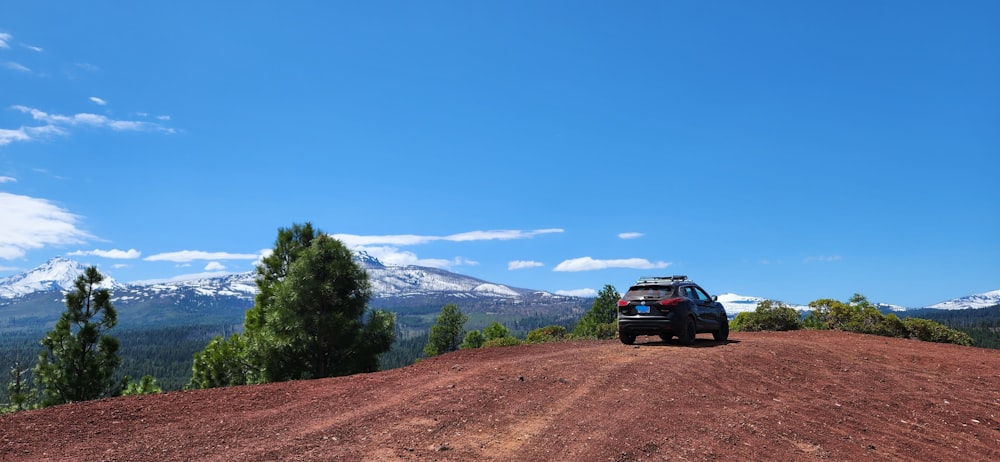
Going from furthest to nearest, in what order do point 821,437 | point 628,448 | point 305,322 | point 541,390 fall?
point 305,322 < point 541,390 < point 821,437 < point 628,448

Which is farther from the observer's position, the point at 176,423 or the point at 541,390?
the point at 541,390

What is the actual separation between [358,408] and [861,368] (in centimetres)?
1198

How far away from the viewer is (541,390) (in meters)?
10.9

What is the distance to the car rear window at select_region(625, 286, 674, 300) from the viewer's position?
17.7 meters

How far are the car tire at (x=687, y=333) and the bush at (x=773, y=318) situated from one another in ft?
37.5

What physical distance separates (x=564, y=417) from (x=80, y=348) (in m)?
32.8

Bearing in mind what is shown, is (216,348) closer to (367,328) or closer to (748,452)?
(367,328)

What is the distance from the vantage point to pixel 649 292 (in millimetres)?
17953

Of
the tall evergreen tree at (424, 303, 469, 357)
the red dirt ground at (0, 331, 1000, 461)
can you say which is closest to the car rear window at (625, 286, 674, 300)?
the red dirt ground at (0, 331, 1000, 461)

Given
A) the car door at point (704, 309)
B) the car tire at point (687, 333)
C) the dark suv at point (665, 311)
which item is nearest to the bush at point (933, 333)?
the car door at point (704, 309)

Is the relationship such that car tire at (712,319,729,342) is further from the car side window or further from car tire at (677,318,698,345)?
car tire at (677,318,698,345)

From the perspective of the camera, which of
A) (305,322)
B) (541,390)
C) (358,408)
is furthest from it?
(305,322)

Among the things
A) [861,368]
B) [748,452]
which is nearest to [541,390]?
[748,452]

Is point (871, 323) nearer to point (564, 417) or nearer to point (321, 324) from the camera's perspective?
point (564, 417)
